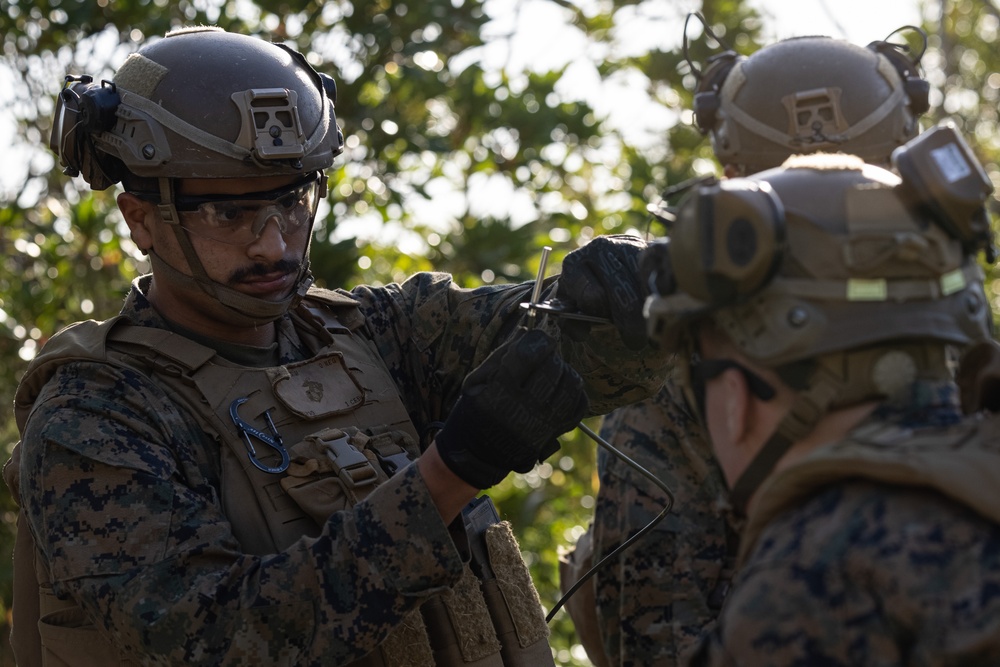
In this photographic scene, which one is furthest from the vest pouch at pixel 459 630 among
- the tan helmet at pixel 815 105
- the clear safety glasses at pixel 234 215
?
the tan helmet at pixel 815 105

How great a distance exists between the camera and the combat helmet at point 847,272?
1.93 meters

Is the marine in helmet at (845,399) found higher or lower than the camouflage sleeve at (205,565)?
higher

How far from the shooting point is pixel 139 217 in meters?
3.40

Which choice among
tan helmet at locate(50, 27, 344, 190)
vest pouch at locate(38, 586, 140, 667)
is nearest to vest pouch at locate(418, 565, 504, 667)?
vest pouch at locate(38, 586, 140, 667)

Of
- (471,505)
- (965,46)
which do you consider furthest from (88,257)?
(965,46)

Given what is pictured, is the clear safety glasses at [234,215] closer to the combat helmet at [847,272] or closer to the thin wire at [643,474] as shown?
the thin wire at [643,474]

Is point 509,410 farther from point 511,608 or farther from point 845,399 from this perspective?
point 845,399

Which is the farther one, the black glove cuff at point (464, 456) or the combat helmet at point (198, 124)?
the combat helmet at point (198, 124)

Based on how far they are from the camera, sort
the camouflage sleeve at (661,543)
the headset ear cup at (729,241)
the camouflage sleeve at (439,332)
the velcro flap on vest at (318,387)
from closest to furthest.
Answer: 1. the headset ear cup at (729,241)
2. the velcro flap on vest at (318,387)
3. the camouflage sleeve at (439,332)
4. the camouflage sleeve at (661,543)

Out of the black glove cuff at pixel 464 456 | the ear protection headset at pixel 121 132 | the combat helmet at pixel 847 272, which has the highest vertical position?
the combat helmet at pixel 847 272

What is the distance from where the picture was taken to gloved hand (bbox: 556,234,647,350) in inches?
122

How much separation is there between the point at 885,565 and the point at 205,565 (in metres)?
1.61

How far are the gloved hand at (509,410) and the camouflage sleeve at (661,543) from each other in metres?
1.07

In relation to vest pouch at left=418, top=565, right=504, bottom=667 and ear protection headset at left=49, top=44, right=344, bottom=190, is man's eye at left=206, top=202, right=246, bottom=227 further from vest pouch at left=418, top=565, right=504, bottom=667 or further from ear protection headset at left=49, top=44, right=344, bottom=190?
vest pouch at left=418, top=565, right=504, bottom=667
